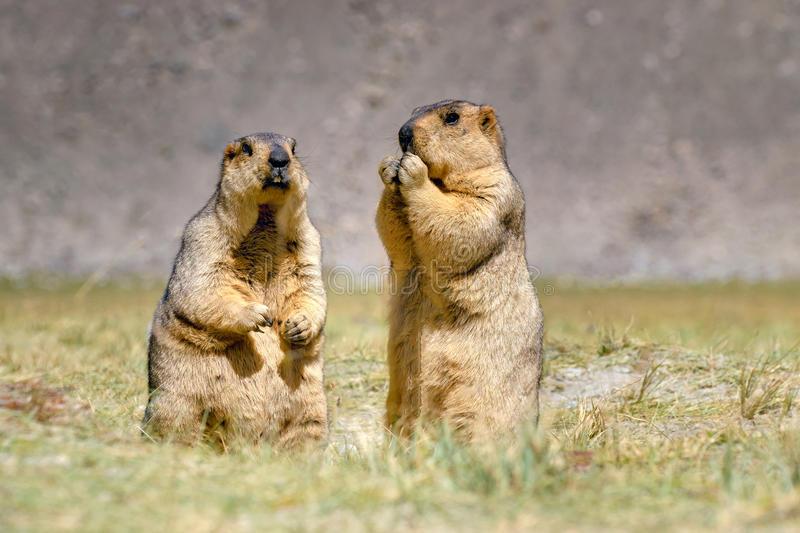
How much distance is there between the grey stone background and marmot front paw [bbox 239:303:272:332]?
21540mm

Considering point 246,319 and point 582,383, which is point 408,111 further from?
point 246,319

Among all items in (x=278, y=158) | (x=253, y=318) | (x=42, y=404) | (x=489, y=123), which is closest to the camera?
(x=42, y=404)

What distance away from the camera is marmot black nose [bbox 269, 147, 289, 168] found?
5.71 meters

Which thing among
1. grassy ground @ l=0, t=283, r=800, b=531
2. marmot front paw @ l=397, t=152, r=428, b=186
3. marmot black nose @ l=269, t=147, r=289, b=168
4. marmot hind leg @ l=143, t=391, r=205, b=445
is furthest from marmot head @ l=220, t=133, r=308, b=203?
grassy ground @ l=0, t=283, r=800, b=531

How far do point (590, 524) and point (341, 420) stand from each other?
380 centimetres

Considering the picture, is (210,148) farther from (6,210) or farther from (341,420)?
(341,420)

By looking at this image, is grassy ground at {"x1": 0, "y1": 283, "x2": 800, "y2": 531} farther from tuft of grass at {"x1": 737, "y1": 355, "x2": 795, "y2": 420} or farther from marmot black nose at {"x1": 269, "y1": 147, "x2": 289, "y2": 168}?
marmot black nose at {"x1": 269, "y1": 147, "x2": 289, "y2": 168}

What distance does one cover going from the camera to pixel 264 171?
5770 mm

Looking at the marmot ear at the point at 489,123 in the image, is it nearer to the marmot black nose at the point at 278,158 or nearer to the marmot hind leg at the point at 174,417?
the marmot black nose at the point at 278,158

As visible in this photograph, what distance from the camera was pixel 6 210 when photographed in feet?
95.6

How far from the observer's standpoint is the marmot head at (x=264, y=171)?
5.75 m

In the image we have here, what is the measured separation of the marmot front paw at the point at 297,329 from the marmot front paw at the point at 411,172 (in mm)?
958

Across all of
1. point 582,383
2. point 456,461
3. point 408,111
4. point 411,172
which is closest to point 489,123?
point 411,172

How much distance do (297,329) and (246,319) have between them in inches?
11.9
